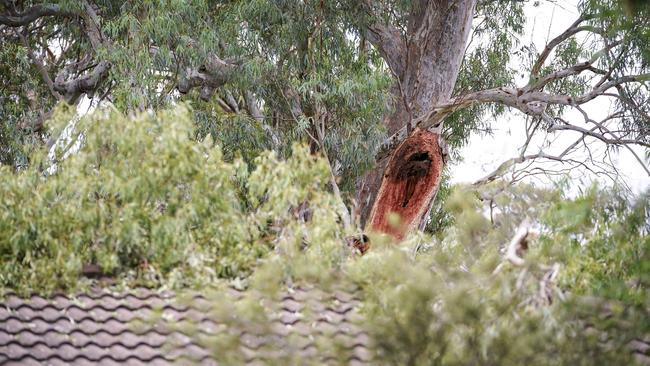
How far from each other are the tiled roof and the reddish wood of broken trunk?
6.33 meters

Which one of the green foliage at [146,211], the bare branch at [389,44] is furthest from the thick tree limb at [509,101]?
the green foliage at [146,211]

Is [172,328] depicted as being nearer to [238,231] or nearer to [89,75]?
[238,231]

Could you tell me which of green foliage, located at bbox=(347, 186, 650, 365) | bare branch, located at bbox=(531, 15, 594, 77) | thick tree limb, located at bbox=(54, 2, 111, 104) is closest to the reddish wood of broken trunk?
bare branch, located at bbox=(531, 15, 594, 77)

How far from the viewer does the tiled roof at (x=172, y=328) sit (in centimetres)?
770

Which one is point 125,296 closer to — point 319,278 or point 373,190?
point 319,278

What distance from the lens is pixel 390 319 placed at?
24.6ft

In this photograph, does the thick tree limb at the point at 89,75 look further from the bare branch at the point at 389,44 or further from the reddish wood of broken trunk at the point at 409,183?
the reddish wood of broken trunk at the point at 409,183

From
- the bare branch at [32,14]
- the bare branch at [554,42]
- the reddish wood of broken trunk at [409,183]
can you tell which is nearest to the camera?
the reddish wood of broken trunk at [409,183]

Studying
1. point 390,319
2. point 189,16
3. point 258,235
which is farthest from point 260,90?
point 390,319

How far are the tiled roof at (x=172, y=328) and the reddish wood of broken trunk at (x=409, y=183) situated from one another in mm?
6329

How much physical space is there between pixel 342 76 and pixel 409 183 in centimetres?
184

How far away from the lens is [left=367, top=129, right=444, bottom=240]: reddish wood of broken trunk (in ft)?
51.1

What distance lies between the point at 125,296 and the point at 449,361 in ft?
10.7

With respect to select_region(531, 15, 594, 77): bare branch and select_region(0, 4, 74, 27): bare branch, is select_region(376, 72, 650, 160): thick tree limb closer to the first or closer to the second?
select_region(531, 15, 594, 77): bare branch
